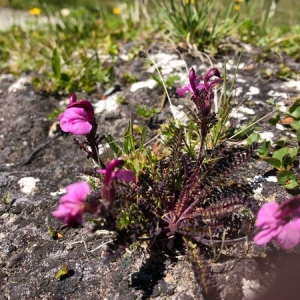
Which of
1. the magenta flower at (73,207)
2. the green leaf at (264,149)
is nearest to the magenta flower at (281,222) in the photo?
the magenta flower at (73,207)

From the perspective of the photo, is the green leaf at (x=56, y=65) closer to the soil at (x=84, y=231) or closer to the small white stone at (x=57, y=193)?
the soil at (x=84, y=231)

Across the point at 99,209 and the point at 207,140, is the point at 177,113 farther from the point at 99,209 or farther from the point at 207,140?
the point at 99,209

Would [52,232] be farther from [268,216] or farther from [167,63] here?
[167,63]

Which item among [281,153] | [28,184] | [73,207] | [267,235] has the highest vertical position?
[73,207]

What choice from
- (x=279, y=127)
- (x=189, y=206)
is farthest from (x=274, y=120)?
(x=189, y=206)

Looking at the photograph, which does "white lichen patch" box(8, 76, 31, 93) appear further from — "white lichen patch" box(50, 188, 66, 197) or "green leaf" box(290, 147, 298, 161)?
"green leaf" box(290, 147, 298, 161)

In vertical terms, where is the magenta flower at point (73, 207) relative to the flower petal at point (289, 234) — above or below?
above
